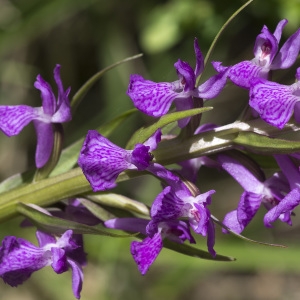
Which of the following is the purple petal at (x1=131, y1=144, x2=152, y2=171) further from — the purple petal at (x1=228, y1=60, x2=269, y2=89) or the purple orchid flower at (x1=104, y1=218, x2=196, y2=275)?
the purple petal at (x1=228, y1=60, x2=269, y2=89)

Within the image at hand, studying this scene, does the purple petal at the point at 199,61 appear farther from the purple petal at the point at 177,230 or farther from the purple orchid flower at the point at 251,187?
the purple petal at the point at 177,230

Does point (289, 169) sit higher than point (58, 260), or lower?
higher

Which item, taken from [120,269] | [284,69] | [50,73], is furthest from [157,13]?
[284,69]

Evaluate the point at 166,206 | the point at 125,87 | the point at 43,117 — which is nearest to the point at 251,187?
the point at 166,206

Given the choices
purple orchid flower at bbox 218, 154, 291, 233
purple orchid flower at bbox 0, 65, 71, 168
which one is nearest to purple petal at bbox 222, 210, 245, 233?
purple orchid flower at bbox 218, 154, 291, 233

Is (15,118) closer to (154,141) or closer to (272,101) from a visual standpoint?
(154,141)

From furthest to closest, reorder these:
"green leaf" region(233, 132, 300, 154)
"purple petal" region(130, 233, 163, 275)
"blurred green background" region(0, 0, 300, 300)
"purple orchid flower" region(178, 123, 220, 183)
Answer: "blurred green background" region(0, 0, 300, 300), "purple orchid flower" region(178, 123, 220, 183), "purple petal" region(130, 233, 163, 275), "green leaf" region(233, 132, 300, 154)

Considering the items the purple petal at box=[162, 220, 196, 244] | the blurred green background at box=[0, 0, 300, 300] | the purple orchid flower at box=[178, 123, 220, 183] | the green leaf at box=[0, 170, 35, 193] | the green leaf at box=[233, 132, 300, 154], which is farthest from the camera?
the blurred green background at box=[0, 0, 300, 300]
